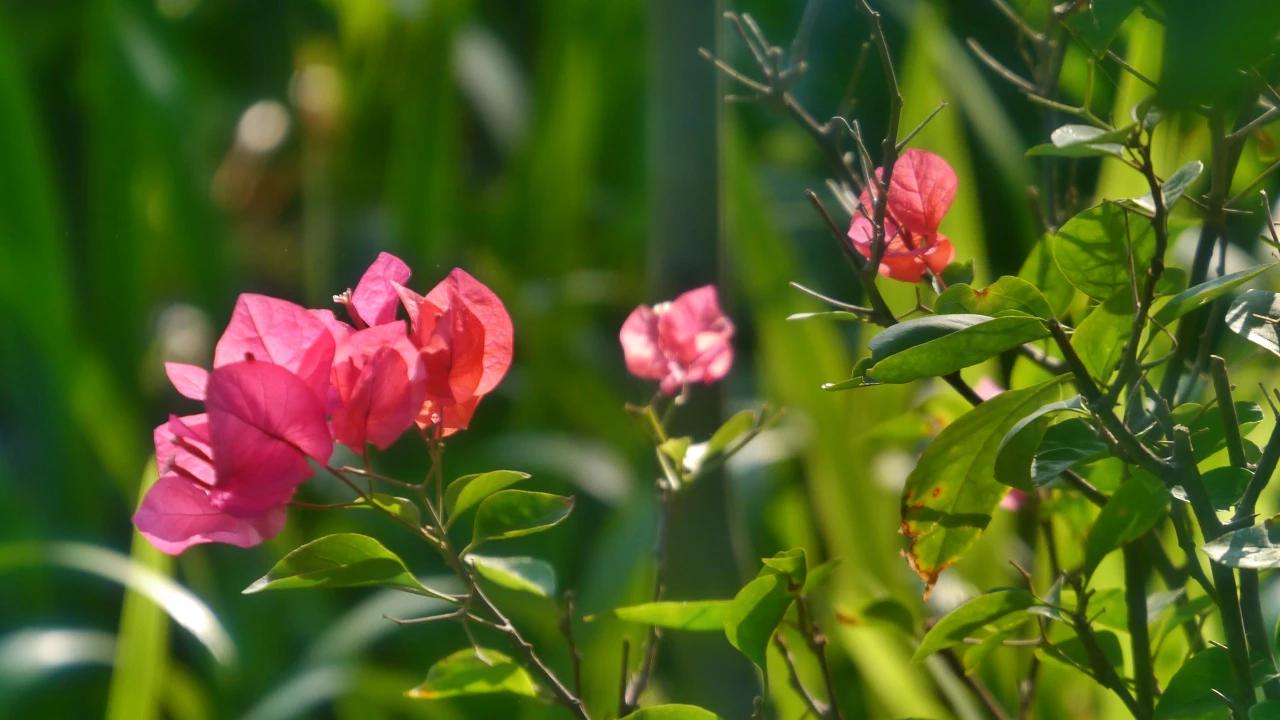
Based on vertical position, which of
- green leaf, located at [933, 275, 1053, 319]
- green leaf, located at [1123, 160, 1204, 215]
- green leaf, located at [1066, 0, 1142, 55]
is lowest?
green leaf, located at [933, 275, 1053, 319]

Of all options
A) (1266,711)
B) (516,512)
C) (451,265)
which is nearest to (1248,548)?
(1266,711)

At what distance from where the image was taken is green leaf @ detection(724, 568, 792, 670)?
0.24 metres

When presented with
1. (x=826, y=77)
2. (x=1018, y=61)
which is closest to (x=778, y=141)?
(x=826, y=77)

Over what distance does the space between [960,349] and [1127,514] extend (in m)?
0.06

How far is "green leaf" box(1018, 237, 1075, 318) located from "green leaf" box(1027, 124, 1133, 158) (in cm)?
6

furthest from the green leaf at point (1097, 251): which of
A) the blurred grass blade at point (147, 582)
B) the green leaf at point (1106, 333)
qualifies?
the blurred grass blade at point (147, 582)

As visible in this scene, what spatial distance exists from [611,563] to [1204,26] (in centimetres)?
80

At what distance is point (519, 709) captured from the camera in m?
0.94

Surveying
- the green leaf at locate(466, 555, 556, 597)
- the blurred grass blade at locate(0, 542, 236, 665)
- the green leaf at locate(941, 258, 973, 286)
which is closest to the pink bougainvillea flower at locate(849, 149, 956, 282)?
the green leaf at locate(941, 258, 973, 286)

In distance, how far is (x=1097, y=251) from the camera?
236 mm

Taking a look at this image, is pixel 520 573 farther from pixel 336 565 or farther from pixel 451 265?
pixel 451 265

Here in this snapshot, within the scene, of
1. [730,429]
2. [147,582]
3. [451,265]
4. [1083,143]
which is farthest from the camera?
[451,265]

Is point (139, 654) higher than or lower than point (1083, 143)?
lower

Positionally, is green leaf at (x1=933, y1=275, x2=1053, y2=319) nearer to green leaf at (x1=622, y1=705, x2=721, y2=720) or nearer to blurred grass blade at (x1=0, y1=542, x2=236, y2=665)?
green leaf at (x1=622, y1=705, x2=721, y2=720)
